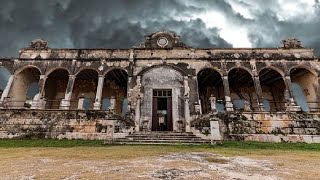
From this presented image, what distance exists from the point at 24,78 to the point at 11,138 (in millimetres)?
7537

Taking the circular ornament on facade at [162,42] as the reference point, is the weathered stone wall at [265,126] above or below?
below

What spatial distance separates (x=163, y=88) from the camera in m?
17.9

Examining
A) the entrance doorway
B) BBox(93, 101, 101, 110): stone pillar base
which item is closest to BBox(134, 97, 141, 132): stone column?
the entrance doorway

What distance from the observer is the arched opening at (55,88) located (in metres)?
21.5

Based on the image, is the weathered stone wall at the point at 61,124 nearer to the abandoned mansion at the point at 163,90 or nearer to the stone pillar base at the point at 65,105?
the abandoned mansion at the point at 163,90

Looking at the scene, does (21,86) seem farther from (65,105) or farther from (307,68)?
(307,68)

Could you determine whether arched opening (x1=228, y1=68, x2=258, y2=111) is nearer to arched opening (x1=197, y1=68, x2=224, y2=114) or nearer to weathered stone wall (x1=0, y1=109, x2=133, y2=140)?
arched opening (x1=197, y1=68, x2=224, y2=114)

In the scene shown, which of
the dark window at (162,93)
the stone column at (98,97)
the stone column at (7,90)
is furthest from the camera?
the dark window at (162,93)

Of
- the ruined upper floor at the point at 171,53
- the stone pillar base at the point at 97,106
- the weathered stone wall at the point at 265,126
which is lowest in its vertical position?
the weathered stone wall at the point at 265,126

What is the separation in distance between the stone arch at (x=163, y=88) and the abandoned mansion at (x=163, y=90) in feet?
0.25

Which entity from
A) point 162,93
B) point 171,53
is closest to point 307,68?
point 171,53

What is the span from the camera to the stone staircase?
12.1 meters

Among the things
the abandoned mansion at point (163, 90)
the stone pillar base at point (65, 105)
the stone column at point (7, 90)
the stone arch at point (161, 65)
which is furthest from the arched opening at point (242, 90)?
the stone column at point (7, 90)

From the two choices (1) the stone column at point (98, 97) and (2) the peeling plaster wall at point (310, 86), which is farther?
(2) the peeling plaster wall at point (310, 86)
